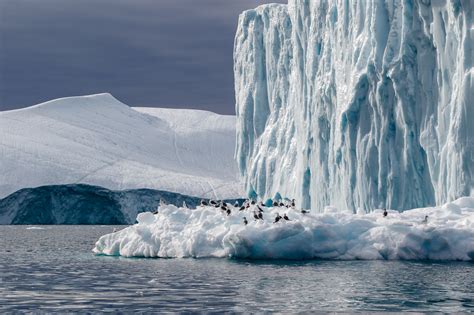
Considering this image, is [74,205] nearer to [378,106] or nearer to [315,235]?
[378,106]

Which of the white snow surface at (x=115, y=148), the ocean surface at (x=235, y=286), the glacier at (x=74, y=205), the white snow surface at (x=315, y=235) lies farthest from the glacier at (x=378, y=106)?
the white snow surface at (x=115, y=148)

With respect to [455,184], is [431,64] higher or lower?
higher

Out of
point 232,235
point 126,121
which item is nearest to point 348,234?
point 232,235

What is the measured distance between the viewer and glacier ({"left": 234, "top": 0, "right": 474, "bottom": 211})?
4109 centimetres

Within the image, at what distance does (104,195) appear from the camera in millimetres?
118938

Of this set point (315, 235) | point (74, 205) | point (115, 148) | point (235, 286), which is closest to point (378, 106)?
point (315, 235)

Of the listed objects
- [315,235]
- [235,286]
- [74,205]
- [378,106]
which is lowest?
[235,286]

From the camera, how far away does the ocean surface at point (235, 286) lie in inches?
806

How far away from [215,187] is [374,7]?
268 ft

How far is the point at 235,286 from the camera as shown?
80.7 ft

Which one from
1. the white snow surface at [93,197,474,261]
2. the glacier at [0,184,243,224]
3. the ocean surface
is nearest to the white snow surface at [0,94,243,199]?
the glacier at [0,184,243,224]

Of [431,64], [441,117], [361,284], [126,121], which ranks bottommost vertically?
[361,284]

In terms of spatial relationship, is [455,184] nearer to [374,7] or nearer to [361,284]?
[374,7]

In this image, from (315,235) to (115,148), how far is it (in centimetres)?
10237
